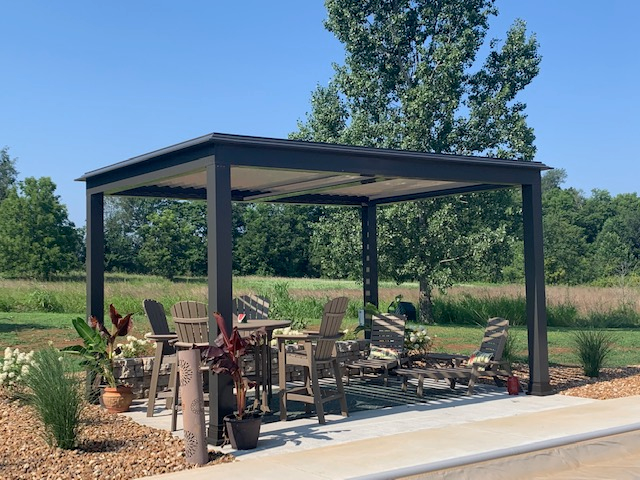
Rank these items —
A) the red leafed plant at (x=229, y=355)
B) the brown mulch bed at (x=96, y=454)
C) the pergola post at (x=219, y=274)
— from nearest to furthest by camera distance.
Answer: the brown mulch bed at (x=96, y=454), the red leafed plant at (x=229, y=355), the pergola post at (x=219, y=274)

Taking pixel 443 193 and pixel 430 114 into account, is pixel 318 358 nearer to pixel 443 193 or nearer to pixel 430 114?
pixel 443 193

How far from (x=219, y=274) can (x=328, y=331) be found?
165 centimetres

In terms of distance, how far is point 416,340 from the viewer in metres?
11.2

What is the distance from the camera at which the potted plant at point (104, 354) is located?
8193mm

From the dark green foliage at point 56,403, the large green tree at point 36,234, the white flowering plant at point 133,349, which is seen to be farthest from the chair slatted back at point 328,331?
the large green tree at point 36,234

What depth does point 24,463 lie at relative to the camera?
19.6 ft

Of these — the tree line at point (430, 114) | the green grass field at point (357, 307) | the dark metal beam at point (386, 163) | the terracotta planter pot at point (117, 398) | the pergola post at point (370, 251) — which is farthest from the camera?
the tree line at point (430, 114)

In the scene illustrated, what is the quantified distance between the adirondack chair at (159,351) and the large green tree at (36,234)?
38.5 m

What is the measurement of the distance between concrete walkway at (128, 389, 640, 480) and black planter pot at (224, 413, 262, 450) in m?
0.10

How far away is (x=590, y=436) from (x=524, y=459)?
90 centimetres

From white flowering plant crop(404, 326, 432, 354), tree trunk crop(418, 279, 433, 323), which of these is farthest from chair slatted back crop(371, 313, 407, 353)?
tree trunk crop(418, 279, 433, 323)

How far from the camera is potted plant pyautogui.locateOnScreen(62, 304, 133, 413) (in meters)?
8.19

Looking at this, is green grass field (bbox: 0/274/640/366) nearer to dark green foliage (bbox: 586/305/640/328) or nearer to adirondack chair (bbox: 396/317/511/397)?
dark green foliage (bbox: 586/305/640/328)

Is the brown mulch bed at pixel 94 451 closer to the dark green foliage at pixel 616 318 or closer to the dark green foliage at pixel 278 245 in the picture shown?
the dark green foliage at pixel 616 318
